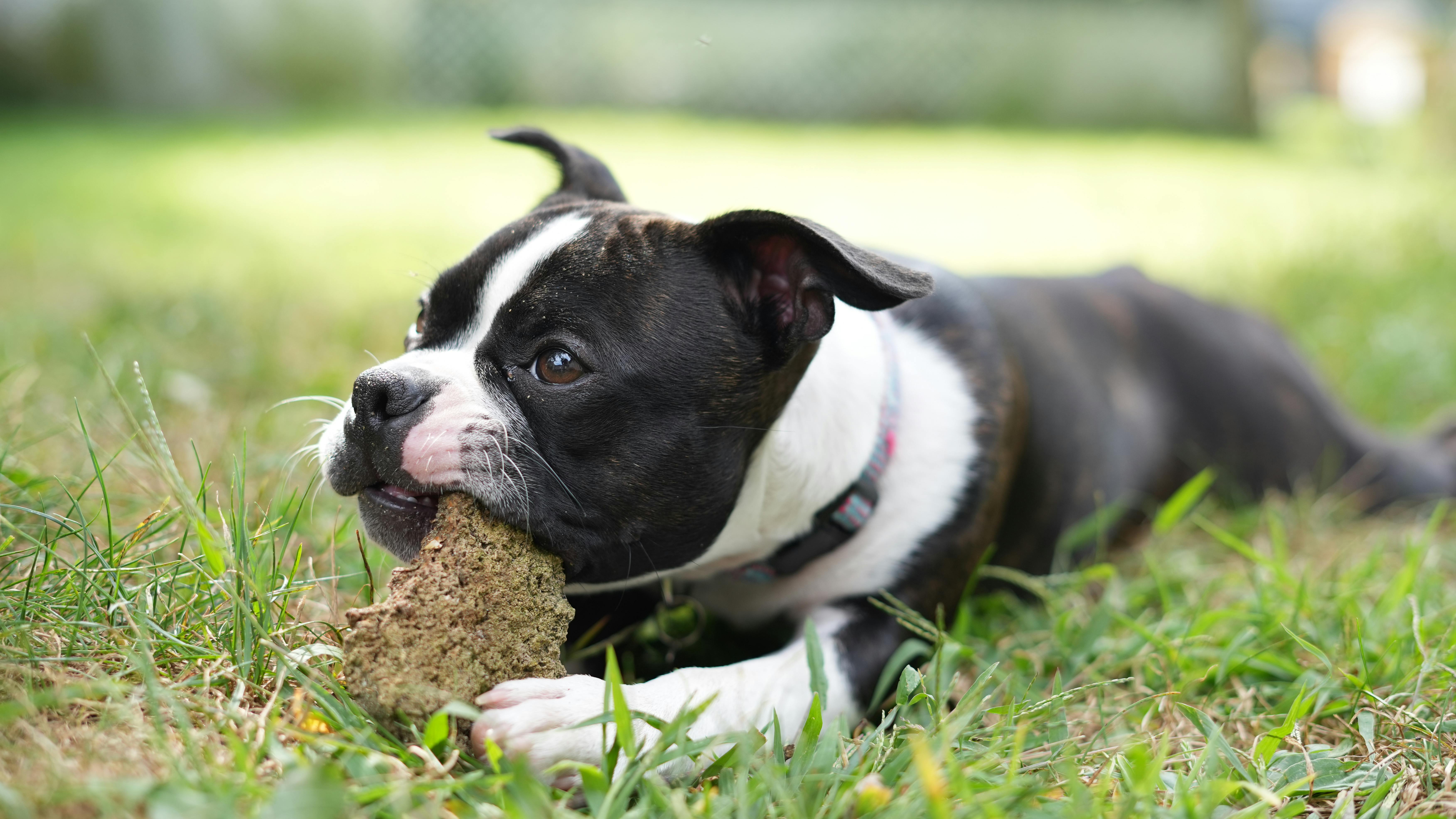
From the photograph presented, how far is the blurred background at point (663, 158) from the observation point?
5242 mm

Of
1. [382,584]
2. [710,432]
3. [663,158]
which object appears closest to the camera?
[710,432]

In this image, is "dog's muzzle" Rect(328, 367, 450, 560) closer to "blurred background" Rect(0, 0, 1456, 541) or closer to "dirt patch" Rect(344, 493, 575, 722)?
"dirt patch" Rect(344, 493, 575, 722)

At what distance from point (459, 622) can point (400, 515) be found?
0.39 meters

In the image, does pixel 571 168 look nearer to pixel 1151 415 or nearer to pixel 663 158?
pixel 1151 415

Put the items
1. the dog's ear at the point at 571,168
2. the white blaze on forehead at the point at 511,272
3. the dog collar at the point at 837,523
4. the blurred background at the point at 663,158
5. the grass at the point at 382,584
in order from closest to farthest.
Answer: the grass at the point at 382,584 < the white blaze on forehead at the point at 511,272 < the dog collar at the point at 837,523 < the dog's ear at the point at 571,168 < the blurred background at the point at 663,158

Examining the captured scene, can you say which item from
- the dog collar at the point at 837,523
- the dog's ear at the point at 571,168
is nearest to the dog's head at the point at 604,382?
the dog collar at the point at 837,523

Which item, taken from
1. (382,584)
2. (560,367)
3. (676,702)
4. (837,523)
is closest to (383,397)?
(560,367)

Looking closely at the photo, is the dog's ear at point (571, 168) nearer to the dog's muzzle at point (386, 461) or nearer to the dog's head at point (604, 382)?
the dog's head at point (604, 382)

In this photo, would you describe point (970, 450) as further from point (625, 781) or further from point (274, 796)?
point (274, 796)

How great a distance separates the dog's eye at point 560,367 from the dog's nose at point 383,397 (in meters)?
0.26

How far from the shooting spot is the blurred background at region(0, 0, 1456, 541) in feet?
17.2

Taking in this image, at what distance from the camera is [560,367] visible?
239 cm

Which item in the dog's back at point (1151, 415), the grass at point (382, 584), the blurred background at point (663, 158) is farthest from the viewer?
the blurred background at point (663, 158)

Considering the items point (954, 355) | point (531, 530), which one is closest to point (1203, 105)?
point (954, 355)
